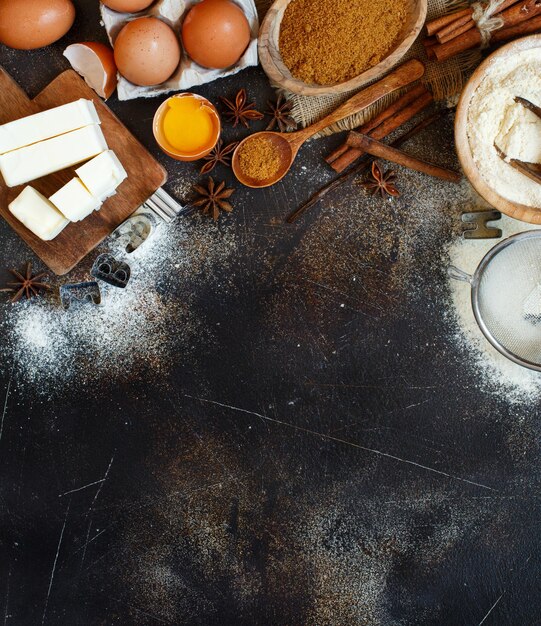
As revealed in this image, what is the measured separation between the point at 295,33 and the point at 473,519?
1970 mm

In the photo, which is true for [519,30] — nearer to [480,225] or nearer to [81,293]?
[480,225]

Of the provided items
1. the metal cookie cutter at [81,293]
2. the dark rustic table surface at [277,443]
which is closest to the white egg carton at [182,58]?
the dark rustic table surface at [277,443]

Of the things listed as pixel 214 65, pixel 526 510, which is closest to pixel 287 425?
pixel 526 510

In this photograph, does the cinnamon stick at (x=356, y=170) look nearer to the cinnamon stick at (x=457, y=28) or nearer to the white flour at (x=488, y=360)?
the cinnamon stick at (x=457, y=28)

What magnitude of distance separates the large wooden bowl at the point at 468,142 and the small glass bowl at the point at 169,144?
0.85m

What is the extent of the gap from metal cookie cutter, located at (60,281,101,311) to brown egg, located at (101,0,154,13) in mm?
973

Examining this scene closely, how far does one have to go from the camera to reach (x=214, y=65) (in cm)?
187

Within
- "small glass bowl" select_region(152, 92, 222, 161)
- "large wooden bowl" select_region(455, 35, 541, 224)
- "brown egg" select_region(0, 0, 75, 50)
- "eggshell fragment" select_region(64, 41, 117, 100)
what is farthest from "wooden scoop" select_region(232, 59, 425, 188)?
"brown egg" select_region(0, 0, 75, 50)

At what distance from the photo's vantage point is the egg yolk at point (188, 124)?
1.95 m

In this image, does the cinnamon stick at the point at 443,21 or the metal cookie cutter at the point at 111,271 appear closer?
the cinnamon stick at the point at 443,21

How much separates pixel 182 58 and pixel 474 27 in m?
1.06

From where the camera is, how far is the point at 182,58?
192 cm

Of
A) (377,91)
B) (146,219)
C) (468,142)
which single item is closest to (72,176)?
(146,219)

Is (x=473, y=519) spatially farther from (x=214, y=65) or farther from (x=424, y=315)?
(x=214, y=65)
